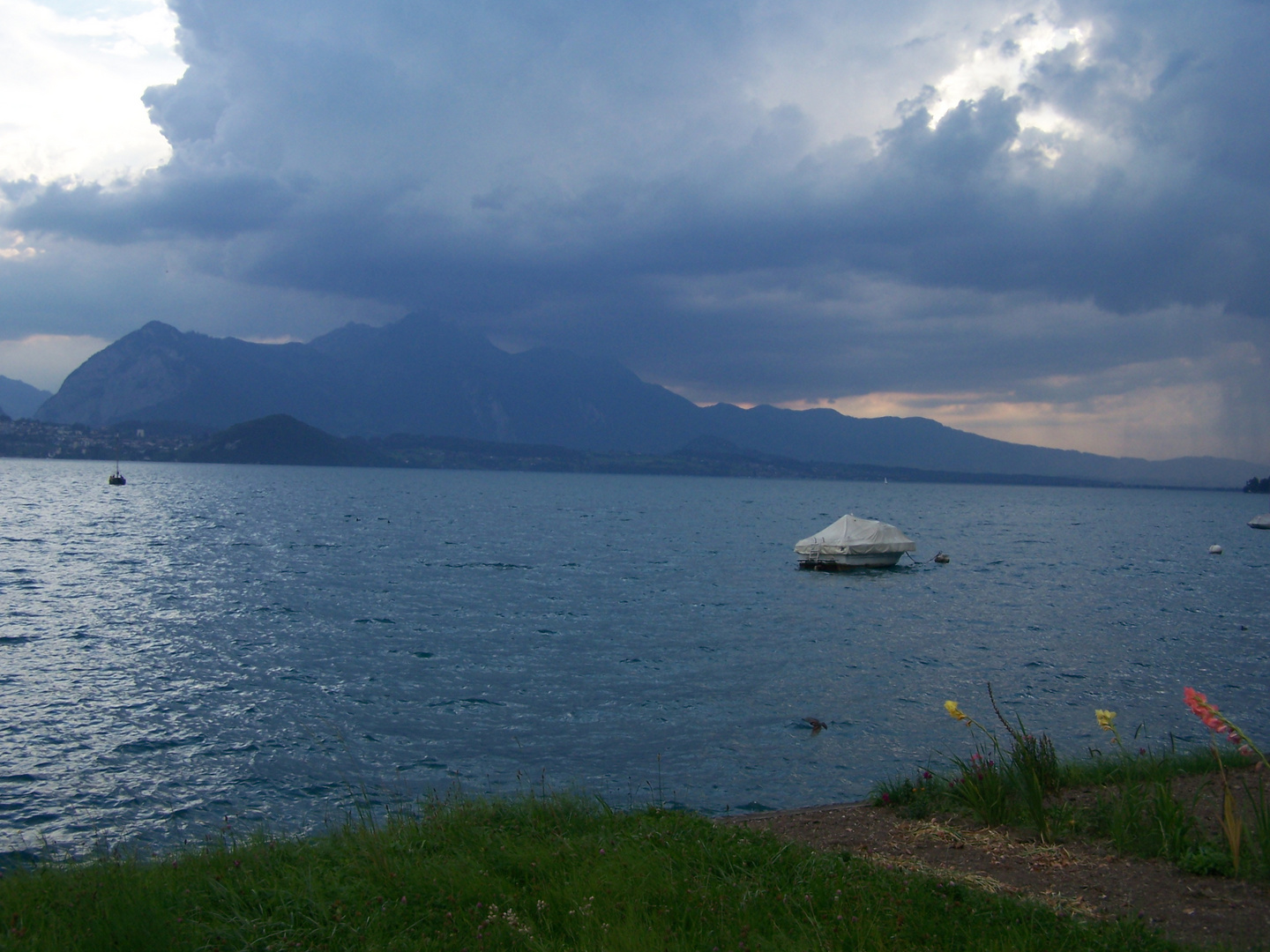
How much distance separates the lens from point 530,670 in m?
24.9

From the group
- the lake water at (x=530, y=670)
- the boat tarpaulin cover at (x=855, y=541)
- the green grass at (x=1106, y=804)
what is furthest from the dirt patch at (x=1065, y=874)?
the boat tarpaulin cover at (x=855, y=541)

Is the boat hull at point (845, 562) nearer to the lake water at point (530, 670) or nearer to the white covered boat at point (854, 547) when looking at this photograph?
the white covered boat at point (854, 547)

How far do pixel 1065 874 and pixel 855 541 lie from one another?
160ft

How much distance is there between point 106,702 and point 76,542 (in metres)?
49.3

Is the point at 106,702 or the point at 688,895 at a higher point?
the point at 688,895

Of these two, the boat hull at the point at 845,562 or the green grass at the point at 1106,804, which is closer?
the green grass at the point at 1106,804

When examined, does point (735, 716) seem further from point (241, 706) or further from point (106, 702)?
point (106, 702)

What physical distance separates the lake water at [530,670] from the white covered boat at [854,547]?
5.95 feet

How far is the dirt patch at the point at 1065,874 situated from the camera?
6.76 metres

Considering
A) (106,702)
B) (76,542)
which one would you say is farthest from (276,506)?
(106,702)

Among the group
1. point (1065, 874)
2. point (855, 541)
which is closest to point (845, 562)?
point (855, 541)

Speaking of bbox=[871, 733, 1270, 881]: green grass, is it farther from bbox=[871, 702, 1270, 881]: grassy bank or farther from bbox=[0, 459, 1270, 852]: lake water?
bbox=[0, 459, 1270, 852]: lake water

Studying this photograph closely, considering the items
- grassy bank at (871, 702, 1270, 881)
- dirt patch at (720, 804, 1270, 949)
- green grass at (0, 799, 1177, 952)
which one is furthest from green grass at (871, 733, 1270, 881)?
green grass at (0, 799, 1177, 952)

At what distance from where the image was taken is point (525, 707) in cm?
2067
